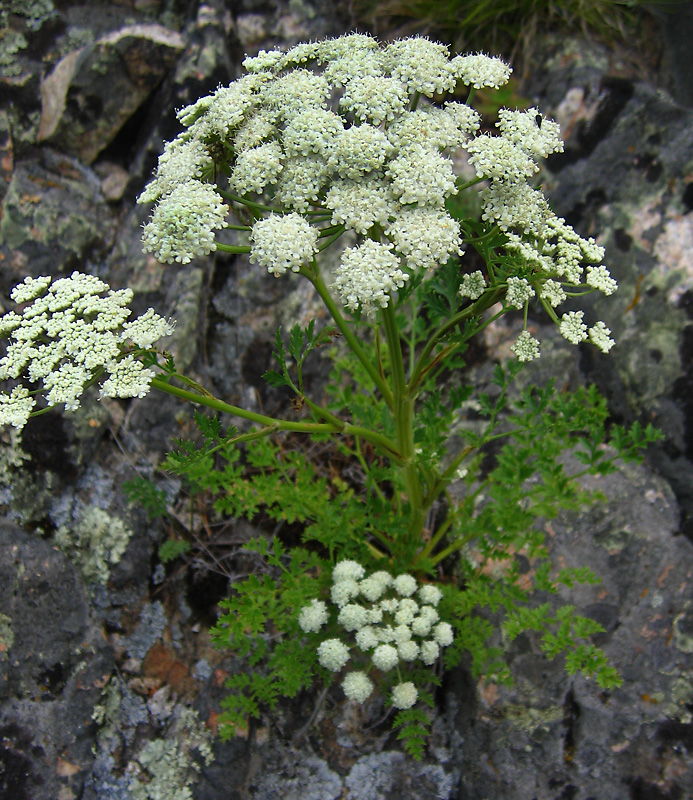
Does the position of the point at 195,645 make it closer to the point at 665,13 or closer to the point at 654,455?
the point at 654,455

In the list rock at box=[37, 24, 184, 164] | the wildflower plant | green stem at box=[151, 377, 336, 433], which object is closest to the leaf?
the wildflower plant

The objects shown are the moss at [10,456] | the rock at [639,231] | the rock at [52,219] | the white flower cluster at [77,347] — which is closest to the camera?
the white flower cluster at [77,347]

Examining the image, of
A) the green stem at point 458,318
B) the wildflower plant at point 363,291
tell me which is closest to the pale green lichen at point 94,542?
the wildflower plant at point 363,291

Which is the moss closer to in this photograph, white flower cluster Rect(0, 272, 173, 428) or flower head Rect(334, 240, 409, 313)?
white flower cluster Rect(0, 272, 173, 428)

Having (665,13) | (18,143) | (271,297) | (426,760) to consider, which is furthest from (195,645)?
(665,13)

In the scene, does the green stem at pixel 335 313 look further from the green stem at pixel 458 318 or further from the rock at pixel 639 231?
the rock at pixel 639 231

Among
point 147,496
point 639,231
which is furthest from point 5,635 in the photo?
point 639,231
